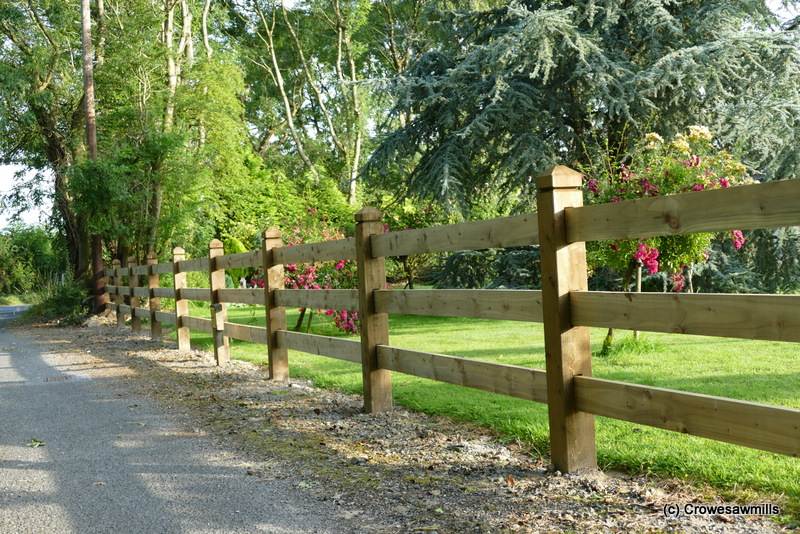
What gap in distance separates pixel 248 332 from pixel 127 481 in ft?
13.8

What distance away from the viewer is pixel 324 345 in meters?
6.50

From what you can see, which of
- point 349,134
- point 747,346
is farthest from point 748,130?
point 349,134

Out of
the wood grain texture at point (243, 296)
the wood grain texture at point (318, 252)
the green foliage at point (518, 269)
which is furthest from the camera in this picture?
the green foliage at point (518, 269)

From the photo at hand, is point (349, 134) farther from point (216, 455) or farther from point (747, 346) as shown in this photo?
point (216, 455)

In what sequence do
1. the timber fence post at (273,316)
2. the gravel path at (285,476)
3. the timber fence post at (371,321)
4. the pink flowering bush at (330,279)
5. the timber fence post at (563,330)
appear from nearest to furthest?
the gravel path at (285,476)
the timber fence post at (563,330)
the timber fence post at (371,321)
the timber fence post at (273,316)
the pink flowering bush at (330,279)

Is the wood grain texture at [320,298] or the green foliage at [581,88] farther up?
the green foliage at [581,88]

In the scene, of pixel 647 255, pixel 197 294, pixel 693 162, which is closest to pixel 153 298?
pixel 197 294

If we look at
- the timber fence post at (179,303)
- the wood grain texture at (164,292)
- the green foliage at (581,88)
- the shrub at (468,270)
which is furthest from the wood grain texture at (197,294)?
the shrub at (468,270)

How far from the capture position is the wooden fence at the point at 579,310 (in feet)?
9.64

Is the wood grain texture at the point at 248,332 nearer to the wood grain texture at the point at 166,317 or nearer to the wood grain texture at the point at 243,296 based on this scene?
the wood grain texture at the point at 243,296

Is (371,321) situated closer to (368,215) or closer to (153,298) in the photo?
(368,215)

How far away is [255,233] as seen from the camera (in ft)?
83.0

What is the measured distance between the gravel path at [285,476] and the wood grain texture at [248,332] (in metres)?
0.87

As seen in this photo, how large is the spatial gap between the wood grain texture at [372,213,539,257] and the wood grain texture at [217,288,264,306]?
2.71 m
